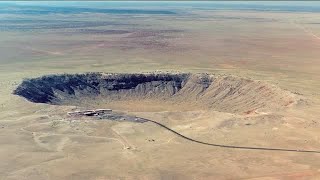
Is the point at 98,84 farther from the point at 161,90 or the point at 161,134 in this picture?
the point at 161,134

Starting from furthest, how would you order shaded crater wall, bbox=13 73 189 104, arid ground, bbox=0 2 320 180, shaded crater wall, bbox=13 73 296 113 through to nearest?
shaded crater wall, bbox=13 73 189 104, shaded crater wall, bbox=13 73 296 113, arid ground, bbox=0 2 320 180

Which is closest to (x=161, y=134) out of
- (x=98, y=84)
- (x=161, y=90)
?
(x=161, y=90)

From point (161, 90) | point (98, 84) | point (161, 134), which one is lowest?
point (161, 90)

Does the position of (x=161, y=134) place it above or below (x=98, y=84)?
above

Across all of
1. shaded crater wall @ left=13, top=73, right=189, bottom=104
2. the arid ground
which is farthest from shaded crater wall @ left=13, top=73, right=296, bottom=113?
the arid ground

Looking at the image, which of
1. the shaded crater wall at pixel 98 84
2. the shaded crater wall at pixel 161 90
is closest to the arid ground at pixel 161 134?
the shaded crater wall at pixel 161 90

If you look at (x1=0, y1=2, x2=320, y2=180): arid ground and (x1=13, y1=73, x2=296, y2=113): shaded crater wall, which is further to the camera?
(x1=13, y1=73, x2=296, y2=113): shaded crater wall

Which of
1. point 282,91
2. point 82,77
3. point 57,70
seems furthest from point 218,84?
point 57,70

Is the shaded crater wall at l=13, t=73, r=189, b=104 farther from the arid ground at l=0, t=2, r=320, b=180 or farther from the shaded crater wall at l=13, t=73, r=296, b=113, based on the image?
the arid ground at l=0, t=2, r=320, b=180
